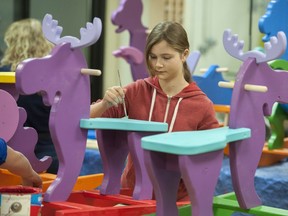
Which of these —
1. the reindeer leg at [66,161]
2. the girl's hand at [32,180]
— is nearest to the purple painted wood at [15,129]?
the girl's hand at [32,180]

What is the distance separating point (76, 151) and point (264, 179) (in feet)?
3.78

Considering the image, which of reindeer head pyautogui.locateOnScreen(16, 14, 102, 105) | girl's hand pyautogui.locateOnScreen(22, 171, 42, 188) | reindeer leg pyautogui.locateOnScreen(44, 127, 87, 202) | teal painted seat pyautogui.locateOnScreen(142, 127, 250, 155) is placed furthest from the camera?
girl's hand pyautogui.locateOnScreen(22, 171, 42, 188)

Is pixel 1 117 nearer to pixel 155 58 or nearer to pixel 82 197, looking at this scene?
pixel 82 197

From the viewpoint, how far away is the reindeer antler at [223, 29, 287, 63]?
64.8 inches

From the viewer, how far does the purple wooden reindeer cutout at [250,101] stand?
168 cm

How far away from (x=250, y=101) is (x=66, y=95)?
1.52ft

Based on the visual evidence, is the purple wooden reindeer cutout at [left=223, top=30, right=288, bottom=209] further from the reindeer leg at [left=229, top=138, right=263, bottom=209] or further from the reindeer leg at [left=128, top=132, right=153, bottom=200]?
the reindeer leg at [left=128, top=132, right=153, bottom=200]

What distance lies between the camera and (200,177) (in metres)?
1.47

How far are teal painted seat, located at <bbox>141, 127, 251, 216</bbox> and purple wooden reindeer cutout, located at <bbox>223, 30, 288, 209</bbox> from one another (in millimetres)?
142

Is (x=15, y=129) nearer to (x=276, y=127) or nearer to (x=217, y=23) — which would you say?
(x=276, y=127)

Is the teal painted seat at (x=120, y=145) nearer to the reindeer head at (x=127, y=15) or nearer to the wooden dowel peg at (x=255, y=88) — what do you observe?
the wooden dowel peg at (x=255, y=88)

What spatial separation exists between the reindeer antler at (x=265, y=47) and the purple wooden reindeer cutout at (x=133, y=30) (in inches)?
64.2

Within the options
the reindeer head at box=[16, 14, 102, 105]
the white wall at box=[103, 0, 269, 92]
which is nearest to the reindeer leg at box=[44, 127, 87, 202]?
the reindeer head at box=[16, 14, 102, 105]

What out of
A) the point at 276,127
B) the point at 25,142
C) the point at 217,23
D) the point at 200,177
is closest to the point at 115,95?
the point at 200,177
